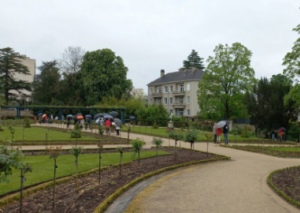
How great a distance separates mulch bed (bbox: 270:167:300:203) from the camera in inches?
364

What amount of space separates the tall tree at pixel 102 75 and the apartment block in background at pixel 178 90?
11.6 metres

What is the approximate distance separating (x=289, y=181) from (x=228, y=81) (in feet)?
109

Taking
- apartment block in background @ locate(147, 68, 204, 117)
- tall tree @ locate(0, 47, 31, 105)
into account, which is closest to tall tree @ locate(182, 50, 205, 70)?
apartment block in background @ locate(147, 68, 204, 117)

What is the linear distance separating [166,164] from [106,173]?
366 cm

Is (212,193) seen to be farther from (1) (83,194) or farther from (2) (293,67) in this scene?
(2) (293,67)

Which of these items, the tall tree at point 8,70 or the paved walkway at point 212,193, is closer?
the paved walkway at point 212,193

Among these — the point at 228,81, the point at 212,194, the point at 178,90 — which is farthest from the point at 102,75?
the point at 212,194

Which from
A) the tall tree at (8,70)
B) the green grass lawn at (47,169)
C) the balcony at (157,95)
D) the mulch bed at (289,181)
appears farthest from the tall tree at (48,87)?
the mulch bed at (289,181)

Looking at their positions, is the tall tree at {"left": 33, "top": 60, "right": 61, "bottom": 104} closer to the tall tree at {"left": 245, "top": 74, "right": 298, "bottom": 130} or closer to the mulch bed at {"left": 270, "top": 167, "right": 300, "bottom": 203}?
the tall tree at {"left": 245, "top": 74, "right": 298, "bottom": 130}

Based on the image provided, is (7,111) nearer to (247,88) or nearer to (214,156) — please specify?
(247,88)

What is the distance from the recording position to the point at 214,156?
58.4 feet

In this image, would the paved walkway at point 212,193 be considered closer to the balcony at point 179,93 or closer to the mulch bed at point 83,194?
the mulch bed at point 83,194

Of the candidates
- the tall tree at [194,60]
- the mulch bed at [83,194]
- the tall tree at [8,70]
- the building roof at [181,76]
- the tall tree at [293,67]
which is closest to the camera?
the mulch bed at [83,194]

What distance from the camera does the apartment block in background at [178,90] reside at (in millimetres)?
61219
